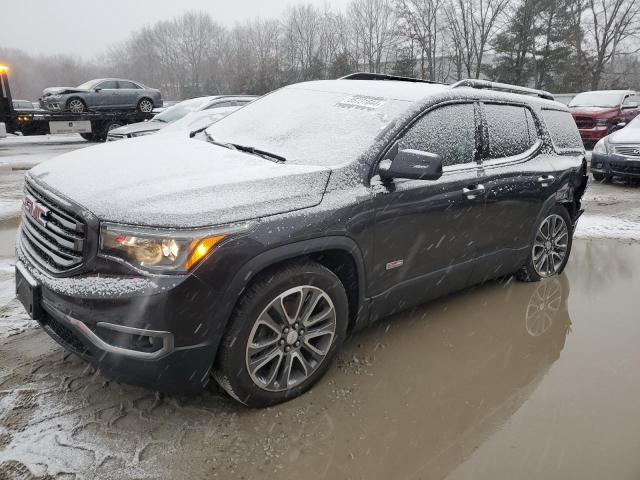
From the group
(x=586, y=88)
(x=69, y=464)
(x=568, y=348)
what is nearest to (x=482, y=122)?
(x=568, y=348)

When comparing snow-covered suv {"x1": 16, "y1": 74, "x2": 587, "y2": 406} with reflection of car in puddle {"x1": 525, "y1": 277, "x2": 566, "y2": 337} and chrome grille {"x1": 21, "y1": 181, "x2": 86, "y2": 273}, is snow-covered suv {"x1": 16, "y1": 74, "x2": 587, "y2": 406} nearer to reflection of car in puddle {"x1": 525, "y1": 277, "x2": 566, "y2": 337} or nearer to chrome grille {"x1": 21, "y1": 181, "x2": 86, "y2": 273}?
chrome grille {"x1": 21, "y1": 181, "x2": 86, "y2": 273}

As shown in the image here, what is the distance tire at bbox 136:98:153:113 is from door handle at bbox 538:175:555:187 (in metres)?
17.5

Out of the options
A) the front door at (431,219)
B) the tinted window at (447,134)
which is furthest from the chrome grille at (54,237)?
the tinted window at (447,134)

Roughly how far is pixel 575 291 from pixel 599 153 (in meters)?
6.63

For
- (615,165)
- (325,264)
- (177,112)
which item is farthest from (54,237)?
(177,112)

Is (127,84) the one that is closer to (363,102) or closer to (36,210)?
(363,102)

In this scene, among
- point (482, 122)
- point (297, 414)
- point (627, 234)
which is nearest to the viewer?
point (297, 414)

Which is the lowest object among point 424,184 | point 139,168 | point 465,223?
point 465,223

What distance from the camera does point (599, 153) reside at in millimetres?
10000

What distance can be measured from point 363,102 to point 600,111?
14.6 metres

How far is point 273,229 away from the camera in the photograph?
2.49 m

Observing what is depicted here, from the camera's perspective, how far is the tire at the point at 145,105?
19.0m

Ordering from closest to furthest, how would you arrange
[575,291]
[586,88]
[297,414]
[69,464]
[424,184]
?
[69,464]
[297,414]
[424,184]
[575,291]
[586,88]

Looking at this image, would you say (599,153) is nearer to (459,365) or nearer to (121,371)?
(459,365)
